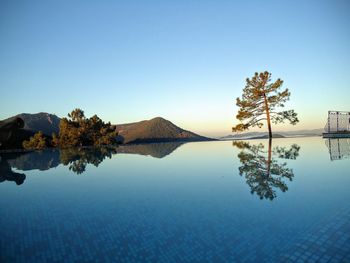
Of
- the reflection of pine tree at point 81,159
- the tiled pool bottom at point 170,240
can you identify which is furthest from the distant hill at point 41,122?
the tiled pool bottom at point 170,240

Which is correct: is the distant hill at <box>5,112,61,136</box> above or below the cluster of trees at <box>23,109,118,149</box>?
above

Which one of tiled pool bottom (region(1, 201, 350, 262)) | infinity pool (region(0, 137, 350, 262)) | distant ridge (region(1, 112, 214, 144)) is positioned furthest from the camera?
distant ridge (region(1, 112, 214, 144))

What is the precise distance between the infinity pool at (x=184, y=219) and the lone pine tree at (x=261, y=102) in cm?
1641

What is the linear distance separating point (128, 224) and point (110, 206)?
1.61 meters

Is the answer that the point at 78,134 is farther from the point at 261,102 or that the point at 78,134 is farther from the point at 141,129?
the point at 141,129

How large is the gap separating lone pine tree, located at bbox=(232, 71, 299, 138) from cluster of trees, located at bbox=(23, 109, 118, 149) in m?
18.4

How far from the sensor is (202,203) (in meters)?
6.17

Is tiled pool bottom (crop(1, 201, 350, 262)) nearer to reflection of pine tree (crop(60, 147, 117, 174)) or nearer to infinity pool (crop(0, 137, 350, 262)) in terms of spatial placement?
infinity pool (crop(0, 137, 350, 262))

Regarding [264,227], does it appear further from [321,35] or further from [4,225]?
[321,35]

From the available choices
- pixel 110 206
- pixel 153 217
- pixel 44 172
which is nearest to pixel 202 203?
pixel 153 217

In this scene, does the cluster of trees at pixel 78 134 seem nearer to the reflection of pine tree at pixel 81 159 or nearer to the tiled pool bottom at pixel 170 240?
the reflection of pine tree at pixel 81 159

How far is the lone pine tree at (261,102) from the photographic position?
2458 centimetres

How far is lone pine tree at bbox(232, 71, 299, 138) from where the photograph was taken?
24578 millimetres

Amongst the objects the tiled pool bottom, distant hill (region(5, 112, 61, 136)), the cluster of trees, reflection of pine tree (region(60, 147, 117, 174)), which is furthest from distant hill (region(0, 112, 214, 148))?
the tiled pool bottom
